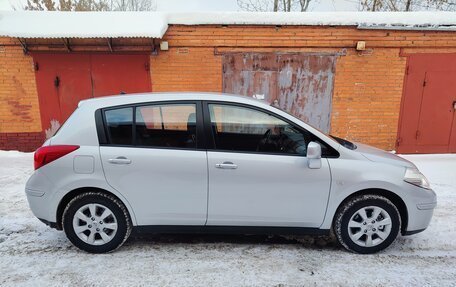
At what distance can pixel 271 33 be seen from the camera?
6.70 m

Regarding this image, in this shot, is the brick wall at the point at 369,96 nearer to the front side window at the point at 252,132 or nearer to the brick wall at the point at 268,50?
the brick wall at the point at 268,50

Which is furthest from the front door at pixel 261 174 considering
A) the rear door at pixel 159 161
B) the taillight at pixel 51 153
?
the taillight at pixel 51 153

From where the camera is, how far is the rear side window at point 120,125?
3.09 m

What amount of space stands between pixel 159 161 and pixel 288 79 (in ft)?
15.3

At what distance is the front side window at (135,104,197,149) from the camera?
3.11 m

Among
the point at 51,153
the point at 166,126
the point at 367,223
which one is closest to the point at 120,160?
the point at 166,126

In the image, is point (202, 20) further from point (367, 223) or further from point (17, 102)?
point (367, 223)

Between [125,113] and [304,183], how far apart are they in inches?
73.5

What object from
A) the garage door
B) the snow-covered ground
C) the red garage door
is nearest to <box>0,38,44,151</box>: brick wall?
the red garage door

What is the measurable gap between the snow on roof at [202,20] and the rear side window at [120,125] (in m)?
3.49

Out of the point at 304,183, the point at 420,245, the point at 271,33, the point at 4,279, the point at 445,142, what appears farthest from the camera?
the point at 445,142

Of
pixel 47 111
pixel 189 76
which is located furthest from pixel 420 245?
pixel 47 111

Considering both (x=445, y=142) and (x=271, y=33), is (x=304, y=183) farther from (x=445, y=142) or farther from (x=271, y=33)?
(x=445, y=142)

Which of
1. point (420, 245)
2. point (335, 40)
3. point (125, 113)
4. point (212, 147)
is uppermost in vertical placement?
point (335, 40)
